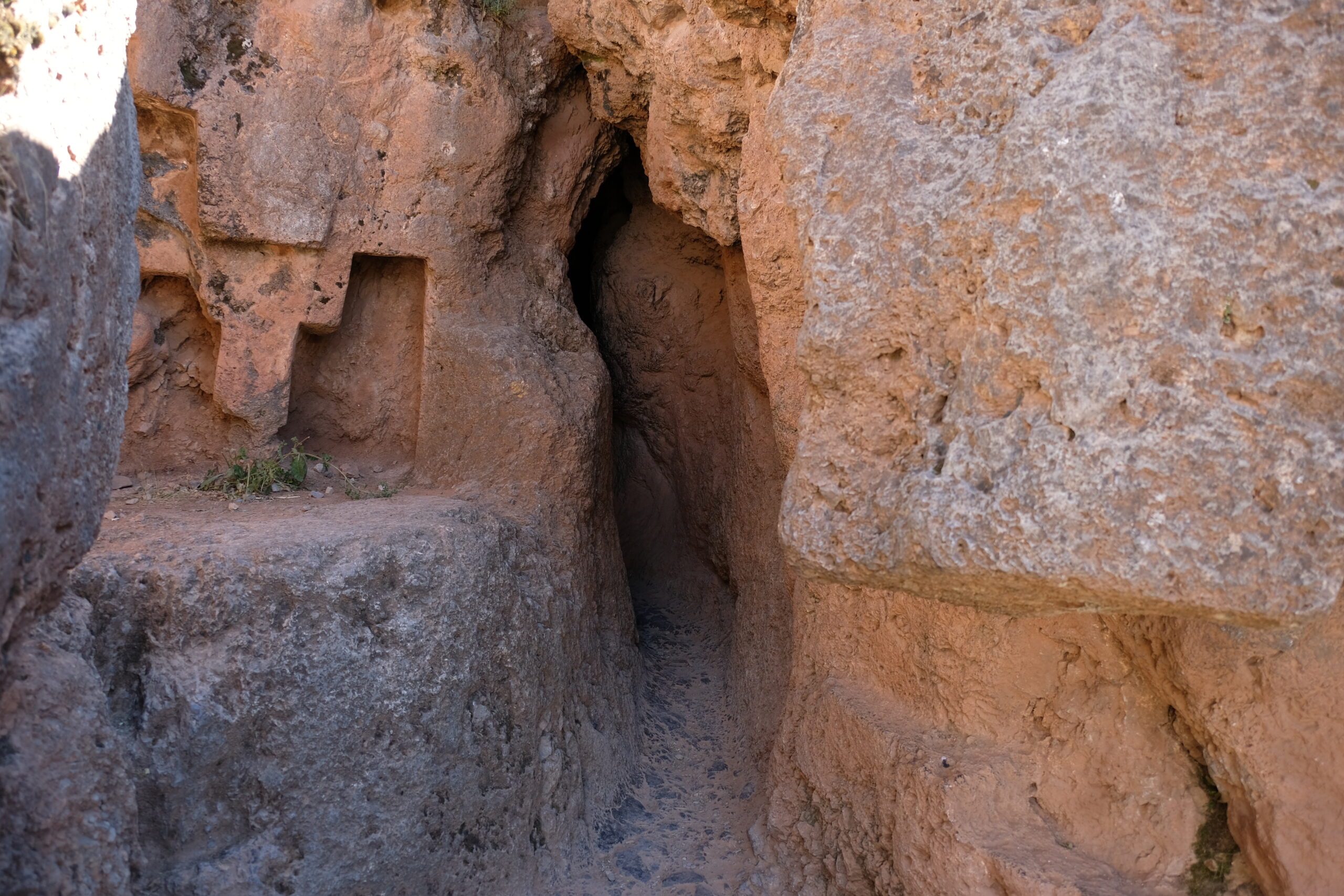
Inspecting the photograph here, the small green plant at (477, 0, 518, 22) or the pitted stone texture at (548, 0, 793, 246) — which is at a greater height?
the small green plant at (477, 0, 518, 22)

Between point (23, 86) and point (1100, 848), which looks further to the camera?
point (1100, 848)

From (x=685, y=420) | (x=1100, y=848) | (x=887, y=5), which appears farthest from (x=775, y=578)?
(x=887, y=5)

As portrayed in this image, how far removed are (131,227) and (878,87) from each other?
142 centimetres

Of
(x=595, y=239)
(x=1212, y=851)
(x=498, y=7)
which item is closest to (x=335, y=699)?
(x=1212, y=851)

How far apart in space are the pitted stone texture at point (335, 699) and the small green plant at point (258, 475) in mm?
272

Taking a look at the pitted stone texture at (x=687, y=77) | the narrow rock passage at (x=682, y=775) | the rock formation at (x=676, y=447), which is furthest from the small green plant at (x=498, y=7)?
the narrow rock passage at (x=682, y=775)

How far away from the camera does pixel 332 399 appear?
3701 mm

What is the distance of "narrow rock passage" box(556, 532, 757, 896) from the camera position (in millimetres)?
2977

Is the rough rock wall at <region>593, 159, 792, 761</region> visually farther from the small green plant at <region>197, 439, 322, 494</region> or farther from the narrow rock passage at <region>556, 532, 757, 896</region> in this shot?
the small green plant at <region>197, 439, 322, 494</region>

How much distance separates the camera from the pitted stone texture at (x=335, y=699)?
2.33 metres

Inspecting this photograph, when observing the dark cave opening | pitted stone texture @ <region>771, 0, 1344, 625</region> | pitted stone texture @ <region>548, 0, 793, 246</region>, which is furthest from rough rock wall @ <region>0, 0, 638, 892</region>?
pitted stone texture @ <region>771, 0, 1344, 625</region>

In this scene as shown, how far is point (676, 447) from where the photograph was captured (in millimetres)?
4566

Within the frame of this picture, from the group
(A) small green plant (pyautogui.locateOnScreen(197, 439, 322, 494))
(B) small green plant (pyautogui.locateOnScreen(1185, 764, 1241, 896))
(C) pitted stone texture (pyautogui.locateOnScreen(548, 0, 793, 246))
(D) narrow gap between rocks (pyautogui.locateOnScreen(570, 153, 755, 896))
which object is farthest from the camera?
(D) narrow gap between rocks (pyautogui.locateOnScreen(570, 153, 755, 896))

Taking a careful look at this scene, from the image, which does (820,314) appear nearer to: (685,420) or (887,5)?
(887,5)
